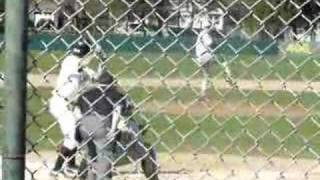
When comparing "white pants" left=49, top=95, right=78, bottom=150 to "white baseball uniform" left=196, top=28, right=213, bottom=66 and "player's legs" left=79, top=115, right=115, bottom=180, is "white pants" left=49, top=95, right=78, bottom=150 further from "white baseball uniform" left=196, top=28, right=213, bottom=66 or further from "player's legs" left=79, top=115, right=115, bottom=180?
"white baseball uniform" left=196, top=28, right=213, bottom=66

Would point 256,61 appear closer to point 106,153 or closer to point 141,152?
point 106,153

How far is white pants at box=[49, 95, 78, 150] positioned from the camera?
6.97m

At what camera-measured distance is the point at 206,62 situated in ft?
13.3

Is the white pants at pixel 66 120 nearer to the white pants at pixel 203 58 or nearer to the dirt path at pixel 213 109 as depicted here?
the dirt path at pixel 213 109

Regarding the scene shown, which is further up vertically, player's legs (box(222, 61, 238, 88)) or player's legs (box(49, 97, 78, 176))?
player's legs (box(49, 97, 78, 176))

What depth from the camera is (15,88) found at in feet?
10.7

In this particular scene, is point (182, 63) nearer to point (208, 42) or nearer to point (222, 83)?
point (208, 42)

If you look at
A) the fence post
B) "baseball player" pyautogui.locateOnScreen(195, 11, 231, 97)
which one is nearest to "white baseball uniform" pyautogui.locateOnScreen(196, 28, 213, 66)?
"baseball player" pyautogui.locateOnScreen(195, 11, 231, 97)

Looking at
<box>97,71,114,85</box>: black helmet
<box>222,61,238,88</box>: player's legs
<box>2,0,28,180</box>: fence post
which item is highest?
<box>97,71,114,85</box>: black helmet

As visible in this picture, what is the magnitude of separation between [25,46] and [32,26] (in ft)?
A: 0.89

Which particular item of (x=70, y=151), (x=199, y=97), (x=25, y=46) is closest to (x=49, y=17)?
(x=25, y=46)

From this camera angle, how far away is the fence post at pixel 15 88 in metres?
3.22

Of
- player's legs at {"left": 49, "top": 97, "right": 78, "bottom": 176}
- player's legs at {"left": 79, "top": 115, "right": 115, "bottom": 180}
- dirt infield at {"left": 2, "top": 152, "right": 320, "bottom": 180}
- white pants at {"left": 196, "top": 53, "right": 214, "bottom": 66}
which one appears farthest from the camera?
dirt infield at {"left": 2, "top": 152, "right": 320, "bottom": 180}

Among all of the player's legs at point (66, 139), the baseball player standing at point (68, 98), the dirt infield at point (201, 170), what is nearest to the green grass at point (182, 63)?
the baseball player standing at point (68, 98)
